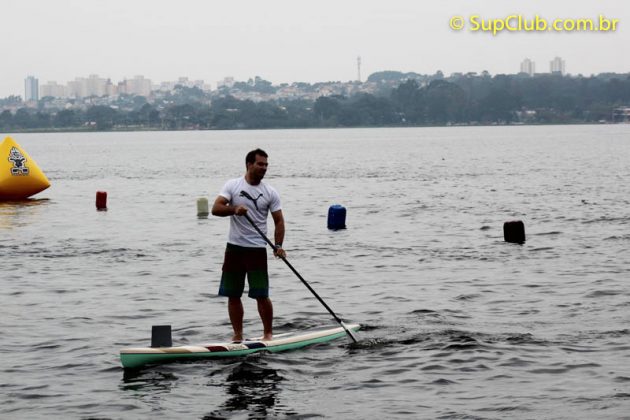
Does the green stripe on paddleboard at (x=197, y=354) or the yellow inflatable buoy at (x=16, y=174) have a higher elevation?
the yellow inflatable buoy at (x=16, y=174)

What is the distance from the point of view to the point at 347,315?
14.5 metres

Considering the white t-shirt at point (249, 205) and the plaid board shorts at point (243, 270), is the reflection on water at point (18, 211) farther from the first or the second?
the white t-shirt at point (249, 205)

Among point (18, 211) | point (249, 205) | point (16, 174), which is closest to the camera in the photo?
point (249, 205)

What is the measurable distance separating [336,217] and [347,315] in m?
12.1

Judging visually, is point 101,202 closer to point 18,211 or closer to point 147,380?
point 18,211

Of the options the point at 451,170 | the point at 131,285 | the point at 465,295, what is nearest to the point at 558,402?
the point at 465,295

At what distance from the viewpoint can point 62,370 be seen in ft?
37.1

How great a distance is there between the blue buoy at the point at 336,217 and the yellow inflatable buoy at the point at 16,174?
40.6ft

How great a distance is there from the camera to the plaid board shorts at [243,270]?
11367 mm

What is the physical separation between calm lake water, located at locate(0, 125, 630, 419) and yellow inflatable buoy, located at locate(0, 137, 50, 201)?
287cm

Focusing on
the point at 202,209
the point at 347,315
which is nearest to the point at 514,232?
the point at 347,315

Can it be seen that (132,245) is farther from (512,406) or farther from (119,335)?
(512,406)

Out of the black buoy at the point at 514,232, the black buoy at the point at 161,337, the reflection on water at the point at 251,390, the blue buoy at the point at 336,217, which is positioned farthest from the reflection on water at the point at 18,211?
the reflection on water at the point at 251,390

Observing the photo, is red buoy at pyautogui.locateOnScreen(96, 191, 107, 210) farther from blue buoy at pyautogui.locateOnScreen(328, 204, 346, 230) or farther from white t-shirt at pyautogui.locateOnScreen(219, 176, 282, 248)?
white t-shirt at pyautogui.locateOnScreen(219, 176, 282, 248)
